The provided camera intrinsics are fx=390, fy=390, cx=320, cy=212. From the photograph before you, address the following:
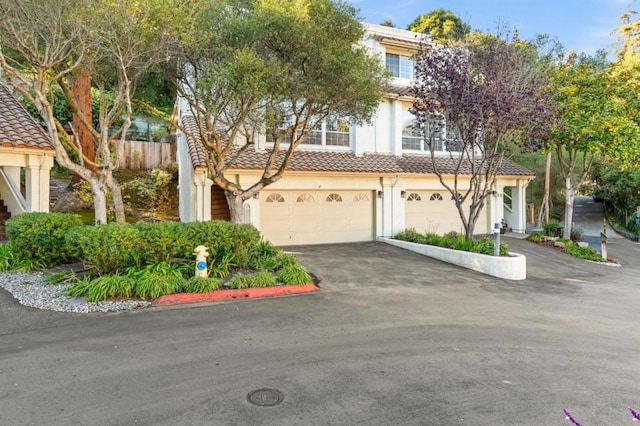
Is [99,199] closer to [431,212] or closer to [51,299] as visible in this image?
[51,299]

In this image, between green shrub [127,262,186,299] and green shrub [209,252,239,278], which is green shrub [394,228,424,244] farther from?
green shrub [127,262,186,299]

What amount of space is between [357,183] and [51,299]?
10604mm

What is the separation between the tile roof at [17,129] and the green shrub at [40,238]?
2.26m

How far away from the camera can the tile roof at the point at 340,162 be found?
12.6 m

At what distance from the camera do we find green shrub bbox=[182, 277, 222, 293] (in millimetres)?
7188

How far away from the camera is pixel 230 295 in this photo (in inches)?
289

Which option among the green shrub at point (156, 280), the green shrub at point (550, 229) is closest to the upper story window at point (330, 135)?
the green shrub at point (156, 280)

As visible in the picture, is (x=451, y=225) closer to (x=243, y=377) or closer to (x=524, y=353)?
(x=524, y=353)

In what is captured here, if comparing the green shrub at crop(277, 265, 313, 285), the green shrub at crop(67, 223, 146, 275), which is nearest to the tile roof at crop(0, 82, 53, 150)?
the green shrub at crop(67, 223, 146, 275)

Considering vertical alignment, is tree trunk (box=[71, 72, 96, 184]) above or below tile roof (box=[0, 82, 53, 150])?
above

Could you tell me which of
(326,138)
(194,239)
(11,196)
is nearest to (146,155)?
(11,196)

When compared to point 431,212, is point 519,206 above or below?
above

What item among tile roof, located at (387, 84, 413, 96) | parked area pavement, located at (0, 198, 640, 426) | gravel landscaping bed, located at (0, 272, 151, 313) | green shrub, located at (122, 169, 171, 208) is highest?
tile roof, located at (387, 84, 413, 96)

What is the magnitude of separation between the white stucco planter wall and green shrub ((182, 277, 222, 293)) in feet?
24.2
